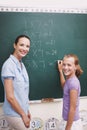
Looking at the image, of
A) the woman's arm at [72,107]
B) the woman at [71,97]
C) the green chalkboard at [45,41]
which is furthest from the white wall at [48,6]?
the woman's arm at [72,107]

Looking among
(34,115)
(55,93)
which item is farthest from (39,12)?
(34,115)

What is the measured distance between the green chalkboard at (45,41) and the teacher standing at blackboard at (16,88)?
32cm

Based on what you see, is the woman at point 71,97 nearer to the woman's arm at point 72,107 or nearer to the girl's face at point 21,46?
the woman's arm at point 72,107

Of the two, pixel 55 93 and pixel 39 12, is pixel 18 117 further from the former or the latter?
pixel 39 12

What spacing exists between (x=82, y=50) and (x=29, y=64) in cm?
68

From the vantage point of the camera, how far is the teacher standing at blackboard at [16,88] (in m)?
2.42

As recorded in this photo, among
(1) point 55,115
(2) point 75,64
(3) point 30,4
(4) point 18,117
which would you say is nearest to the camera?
(4) point 18,117

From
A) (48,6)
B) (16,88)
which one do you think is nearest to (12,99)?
(16,88)

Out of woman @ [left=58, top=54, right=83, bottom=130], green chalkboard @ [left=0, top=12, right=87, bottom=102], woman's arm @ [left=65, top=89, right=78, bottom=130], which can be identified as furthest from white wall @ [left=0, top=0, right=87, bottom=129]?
woman's arm @ [left=65, top=89, right=78, bottom=130]

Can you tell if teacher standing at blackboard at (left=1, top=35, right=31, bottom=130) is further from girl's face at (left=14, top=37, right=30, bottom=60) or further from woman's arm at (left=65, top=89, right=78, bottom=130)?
woman's arm at (left=65, top=89, right=78, bottom=130)

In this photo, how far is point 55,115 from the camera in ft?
10.3

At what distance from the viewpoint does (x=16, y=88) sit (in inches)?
98.4

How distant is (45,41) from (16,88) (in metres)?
0.77

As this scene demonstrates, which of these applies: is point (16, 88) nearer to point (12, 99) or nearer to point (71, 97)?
point (12, 99)
